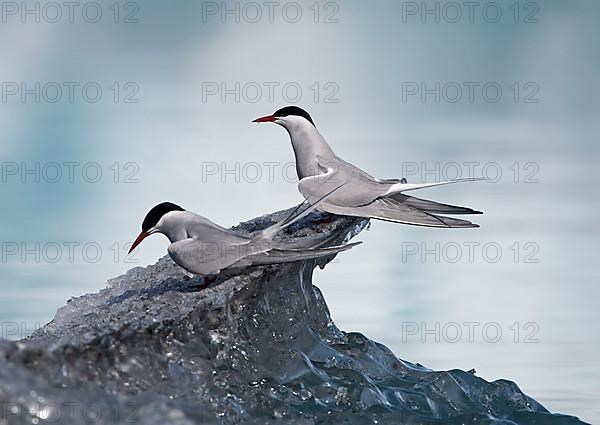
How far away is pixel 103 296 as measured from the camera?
4129 mm

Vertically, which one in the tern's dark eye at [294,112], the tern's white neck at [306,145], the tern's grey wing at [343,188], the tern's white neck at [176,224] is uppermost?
the tern's dark eye at [294,112]

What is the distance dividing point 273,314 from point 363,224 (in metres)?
0.76

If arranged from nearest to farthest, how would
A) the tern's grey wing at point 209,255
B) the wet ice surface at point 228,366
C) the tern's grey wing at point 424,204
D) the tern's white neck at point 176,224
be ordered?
1. the wet ice surface at point 228,366
2. the tern's grey wing at point 209,255
3. the tern's white neck at point 176,224
4. the tern's grey wing at point 424,204

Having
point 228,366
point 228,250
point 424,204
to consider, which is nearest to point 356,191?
point 424,204

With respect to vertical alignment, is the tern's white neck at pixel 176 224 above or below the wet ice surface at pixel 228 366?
above

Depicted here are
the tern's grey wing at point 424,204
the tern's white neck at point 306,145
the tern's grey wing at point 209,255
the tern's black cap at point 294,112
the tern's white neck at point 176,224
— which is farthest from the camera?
the tern's black cap at point 294,112

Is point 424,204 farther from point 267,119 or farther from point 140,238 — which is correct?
point 140,238

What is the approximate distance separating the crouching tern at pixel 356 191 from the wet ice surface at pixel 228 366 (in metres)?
0.16

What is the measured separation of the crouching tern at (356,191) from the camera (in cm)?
407

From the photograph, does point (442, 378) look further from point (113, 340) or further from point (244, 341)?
point (113, 340)

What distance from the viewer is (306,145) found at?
4434 millimetres

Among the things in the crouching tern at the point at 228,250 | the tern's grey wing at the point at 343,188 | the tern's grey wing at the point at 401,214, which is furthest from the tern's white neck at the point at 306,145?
the crouching tern at the point at 228,250

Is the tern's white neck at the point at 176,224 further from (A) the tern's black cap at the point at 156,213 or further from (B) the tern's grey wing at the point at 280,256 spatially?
(B) the tern's grey wing at the point at 280,256
